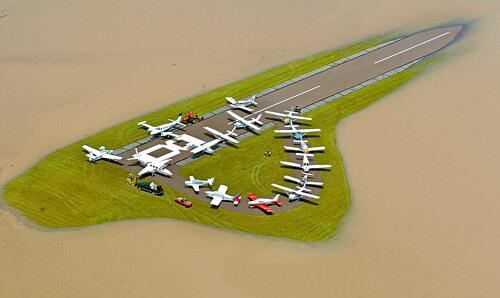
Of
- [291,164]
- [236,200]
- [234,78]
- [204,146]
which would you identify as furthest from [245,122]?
[236,200]

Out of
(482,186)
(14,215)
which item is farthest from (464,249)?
(14,215)

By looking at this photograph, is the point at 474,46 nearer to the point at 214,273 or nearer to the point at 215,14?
the point at 215,14

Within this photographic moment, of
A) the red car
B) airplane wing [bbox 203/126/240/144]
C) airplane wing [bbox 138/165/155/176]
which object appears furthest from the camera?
airplane wing [bbox 203/126/240/144]

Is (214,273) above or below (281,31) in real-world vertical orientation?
below

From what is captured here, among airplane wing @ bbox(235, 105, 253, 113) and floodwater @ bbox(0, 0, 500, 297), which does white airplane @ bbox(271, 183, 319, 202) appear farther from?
airplane wing @ bbox(235, 105, 253, 113)

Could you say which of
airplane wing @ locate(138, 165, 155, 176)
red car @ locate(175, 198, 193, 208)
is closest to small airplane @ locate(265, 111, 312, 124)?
airplane wing @ locate(138, 165, 155, 176)

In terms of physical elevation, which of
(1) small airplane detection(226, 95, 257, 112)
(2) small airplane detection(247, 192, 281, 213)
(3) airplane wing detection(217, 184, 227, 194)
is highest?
(1) small airplane detection(226, 95, 257, 112)
